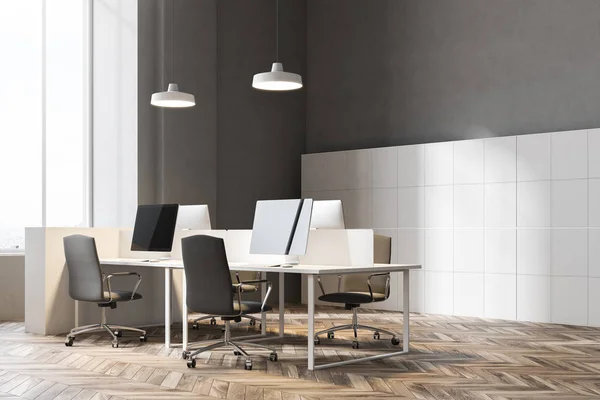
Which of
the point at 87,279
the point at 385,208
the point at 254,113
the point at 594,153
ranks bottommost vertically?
the point at 87,279

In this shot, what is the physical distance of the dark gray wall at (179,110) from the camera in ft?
31.2

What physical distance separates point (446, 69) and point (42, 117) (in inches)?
194

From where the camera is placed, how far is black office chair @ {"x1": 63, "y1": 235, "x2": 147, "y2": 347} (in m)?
7.10

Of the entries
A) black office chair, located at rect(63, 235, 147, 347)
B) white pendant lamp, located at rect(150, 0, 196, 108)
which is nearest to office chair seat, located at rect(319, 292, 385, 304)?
black office chair, located at rect(63, 235, 147, 347)

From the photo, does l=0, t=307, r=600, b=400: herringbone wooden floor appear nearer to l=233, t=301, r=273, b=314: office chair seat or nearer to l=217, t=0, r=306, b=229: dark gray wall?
l=233, t=301, r=273, b=314: office chair seat

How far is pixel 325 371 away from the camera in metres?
5.77

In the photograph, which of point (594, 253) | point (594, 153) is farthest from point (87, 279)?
point (594, 153)

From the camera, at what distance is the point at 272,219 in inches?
257

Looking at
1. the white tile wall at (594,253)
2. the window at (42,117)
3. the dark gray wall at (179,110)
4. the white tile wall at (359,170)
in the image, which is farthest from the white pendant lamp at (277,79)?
the white tile wall at (594,253)

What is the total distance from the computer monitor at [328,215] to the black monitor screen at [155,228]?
1429mm

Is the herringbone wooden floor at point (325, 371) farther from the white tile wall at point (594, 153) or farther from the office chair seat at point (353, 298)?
the white tile wall at point (594, 153)

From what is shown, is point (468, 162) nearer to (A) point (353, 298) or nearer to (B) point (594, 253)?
(B) point (594, 253)

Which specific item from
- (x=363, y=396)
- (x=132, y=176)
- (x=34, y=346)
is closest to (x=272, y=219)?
(x=363, y=396)

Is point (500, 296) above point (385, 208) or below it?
below
